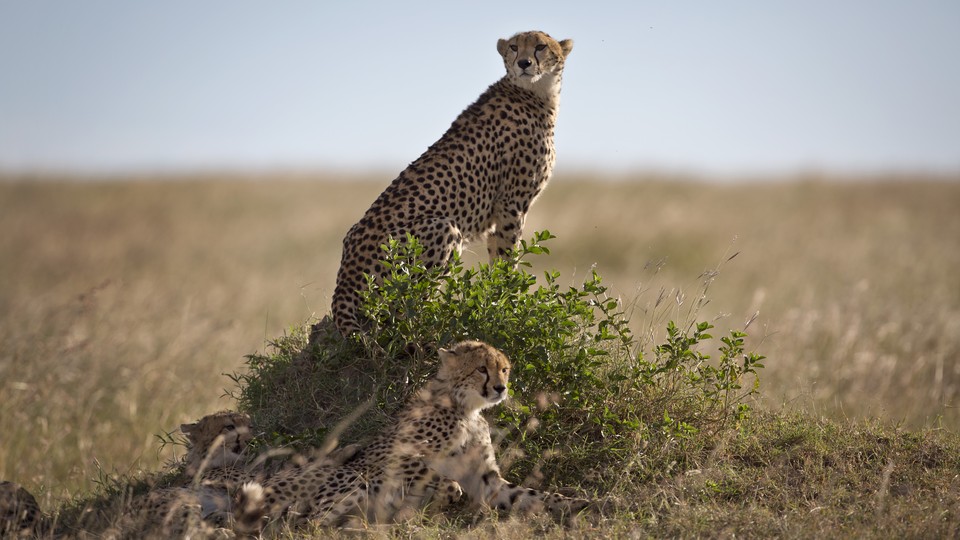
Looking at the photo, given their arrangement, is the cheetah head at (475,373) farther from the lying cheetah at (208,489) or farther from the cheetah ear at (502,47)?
the cheetah ear at (502,47)

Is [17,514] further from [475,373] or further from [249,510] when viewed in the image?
[475,373]

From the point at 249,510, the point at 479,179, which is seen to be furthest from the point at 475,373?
the point at 479,179

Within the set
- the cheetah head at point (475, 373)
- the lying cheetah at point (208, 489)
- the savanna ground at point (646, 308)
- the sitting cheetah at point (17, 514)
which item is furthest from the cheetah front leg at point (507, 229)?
the sitting cheetah at point (17, 514)

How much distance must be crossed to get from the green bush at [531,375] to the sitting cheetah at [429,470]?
0.20 meters

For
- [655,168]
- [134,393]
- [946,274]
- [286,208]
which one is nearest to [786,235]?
[946,274]

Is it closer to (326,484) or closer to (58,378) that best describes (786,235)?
(58,378)

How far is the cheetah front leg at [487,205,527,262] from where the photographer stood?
495 centimetres

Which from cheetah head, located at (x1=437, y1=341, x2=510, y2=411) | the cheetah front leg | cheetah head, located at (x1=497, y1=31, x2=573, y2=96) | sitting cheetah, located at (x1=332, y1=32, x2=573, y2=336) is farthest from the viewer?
cheetah head, located at (x1=497, y1=31, x2=573, y2=96)

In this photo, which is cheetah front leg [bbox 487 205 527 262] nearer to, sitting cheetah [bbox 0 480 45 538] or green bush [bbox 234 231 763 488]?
green bush [bbox 234 231 763 488]

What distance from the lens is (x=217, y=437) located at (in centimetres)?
392

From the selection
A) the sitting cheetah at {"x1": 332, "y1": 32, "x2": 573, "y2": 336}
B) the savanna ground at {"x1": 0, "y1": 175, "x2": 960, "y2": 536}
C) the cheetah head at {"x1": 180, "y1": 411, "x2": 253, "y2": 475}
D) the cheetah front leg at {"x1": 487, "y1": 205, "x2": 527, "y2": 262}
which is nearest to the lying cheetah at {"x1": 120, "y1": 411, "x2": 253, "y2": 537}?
the cheetah head at {"x1": 180, "y1": 411, "x2": 253, "y2": 475}

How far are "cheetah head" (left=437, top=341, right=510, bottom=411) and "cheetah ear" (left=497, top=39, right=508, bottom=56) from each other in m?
1.86

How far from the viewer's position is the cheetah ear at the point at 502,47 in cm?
517

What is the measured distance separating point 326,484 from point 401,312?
0.84 metres
